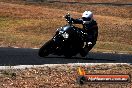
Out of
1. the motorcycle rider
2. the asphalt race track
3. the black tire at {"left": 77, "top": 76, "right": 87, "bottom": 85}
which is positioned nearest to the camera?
the black tire at {"left": 77, "top": 76, "right": 87, "bottom": 85}

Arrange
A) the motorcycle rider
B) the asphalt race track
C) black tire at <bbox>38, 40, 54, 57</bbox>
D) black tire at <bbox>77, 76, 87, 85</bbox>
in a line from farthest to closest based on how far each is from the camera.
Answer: the motorcycle rider < black tire at <bbox>38, 40, 54, 57</bbox> < the asphalt race track < black tire at <bbox>77, 76, 87, 85</bbox>

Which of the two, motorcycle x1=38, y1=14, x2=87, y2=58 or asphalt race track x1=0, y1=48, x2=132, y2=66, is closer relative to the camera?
asphalt race track x1=0, y1=48, x2=132, y2=66

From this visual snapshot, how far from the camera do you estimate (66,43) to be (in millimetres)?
15984

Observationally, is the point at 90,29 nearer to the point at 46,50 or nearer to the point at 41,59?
the point at 46,50

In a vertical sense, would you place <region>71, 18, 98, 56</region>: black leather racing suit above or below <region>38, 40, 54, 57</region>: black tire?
above

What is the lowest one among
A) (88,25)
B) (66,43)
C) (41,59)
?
(41,59)

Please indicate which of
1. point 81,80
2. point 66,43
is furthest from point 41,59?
point 81,80

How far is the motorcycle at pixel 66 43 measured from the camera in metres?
15.6

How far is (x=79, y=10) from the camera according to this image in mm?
52469

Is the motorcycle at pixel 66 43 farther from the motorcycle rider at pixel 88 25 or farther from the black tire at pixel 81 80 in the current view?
the black tire at pixel 81 80

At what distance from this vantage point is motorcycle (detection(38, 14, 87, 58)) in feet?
51.2

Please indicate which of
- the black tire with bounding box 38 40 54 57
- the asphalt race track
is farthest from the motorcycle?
the asphalt race track

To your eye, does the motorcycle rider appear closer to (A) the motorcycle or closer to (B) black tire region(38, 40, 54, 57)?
(A) the motorcycle

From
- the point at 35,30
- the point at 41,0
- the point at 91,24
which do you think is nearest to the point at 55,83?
the point at 91,24
